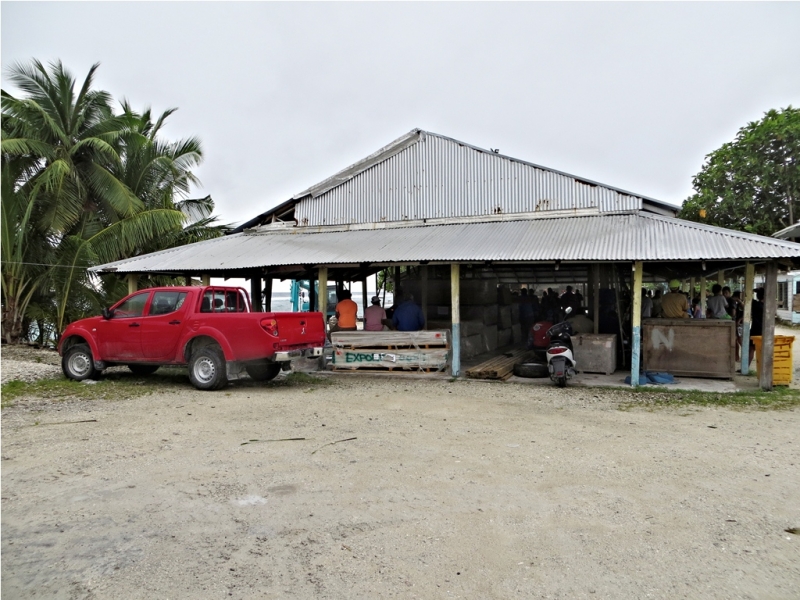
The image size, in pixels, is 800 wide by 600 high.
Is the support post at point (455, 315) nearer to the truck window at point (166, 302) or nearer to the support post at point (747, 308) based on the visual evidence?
the truck window at point (166, 302)

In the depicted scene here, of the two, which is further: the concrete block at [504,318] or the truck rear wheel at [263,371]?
the concrete block at [504,318]

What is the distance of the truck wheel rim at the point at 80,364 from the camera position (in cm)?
1080

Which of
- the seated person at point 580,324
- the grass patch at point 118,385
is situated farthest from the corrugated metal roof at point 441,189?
the grass patch at point 118,385

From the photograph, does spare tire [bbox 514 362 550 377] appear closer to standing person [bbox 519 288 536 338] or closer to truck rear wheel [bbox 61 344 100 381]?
standing person [bbox 519 288 536 338]

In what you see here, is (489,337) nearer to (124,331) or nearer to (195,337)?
(195,337)

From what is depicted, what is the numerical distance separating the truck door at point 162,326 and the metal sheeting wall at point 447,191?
19.6 feet

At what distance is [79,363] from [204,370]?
2.92 m

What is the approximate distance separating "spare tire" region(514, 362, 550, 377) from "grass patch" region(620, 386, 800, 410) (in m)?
1.79

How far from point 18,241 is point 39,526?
15.3 meters

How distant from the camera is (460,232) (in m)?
13.0

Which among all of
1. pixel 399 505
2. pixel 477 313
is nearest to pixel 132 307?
pixel 399 505

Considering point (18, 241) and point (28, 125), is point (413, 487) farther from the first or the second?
point (28, 125)

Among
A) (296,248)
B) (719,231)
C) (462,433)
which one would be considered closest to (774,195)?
(719,231)

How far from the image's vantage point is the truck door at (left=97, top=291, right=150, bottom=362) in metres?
10.2
